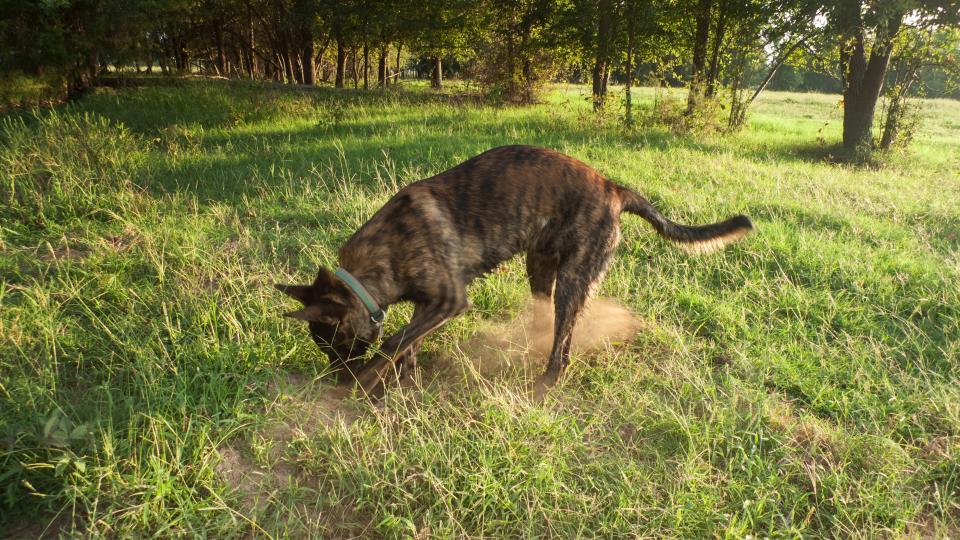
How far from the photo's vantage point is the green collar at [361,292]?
2.98 meters

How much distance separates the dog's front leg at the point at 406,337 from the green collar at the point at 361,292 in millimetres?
193

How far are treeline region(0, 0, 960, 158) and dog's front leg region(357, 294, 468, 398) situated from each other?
9.28 metres

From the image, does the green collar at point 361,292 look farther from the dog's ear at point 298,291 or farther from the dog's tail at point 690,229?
the dog's tail at point 690,229

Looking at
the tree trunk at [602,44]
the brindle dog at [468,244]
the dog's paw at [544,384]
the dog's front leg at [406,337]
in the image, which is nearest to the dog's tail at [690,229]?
the brindle dog at [468,244]

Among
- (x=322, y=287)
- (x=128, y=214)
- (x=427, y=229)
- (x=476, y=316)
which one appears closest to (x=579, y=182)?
(x=427, y=229)

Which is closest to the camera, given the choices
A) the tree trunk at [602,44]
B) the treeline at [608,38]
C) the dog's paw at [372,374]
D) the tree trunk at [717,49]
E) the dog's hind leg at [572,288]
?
the dog's paw at [372,374]

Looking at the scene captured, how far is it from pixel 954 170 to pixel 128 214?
14673 mm

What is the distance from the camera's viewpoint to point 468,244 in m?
3.38

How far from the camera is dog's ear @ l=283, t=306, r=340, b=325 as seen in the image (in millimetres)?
2787

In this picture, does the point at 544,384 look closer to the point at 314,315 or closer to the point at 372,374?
the point at 372,374

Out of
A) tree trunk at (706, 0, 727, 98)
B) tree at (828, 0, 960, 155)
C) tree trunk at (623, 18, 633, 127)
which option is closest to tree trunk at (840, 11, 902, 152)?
tree at (828, 0, 960, 155)

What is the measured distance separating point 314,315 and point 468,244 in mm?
1128

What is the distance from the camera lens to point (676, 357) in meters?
3.61

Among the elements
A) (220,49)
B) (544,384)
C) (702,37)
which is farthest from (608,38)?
(220,49)
